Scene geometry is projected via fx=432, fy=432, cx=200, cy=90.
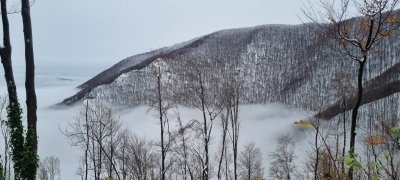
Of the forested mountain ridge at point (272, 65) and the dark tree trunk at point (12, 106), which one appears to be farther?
the forested mountain ridge at point (272, 65)

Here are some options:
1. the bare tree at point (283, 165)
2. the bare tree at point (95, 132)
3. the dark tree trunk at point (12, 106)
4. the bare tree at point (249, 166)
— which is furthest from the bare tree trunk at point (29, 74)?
the bare tree at point (249, 166)

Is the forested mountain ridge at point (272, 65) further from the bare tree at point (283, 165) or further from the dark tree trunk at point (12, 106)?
the dark tree trunk at point (12, 106)

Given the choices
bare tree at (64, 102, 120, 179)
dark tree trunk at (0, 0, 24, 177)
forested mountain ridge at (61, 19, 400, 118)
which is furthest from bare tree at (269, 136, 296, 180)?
forested mountain ridge at (61, 19, 400, 118)

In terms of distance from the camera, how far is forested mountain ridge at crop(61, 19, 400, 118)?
138 m

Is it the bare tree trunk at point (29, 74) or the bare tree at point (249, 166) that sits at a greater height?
the bare tree trunk at point (29, 74)

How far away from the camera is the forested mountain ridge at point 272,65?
137625mm

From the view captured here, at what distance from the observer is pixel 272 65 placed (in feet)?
548

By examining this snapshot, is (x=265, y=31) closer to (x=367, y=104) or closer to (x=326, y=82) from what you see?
(x=326, y=82)

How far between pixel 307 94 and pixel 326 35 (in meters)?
138

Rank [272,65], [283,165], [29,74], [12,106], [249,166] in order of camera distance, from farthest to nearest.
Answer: [272,65]
[283,165]
[249,166]
[12,106]
[29,74]

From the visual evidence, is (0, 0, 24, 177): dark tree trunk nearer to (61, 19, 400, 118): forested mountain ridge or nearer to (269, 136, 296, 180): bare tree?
(269, 136, 296, 180): bare tree

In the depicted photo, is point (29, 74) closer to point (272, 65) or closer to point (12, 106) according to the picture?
point (12, 106)

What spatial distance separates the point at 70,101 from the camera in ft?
642

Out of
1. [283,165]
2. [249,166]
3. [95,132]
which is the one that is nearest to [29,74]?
[95,132]
